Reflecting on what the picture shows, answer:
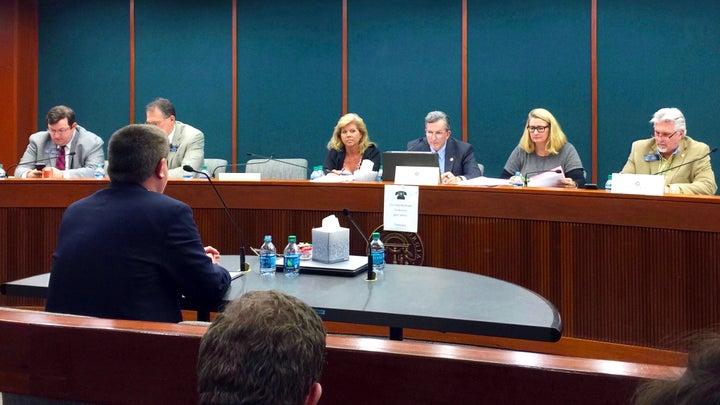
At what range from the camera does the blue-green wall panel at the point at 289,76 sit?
691 centimetres

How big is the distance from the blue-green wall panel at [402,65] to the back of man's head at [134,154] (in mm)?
4544

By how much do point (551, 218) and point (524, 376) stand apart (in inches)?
109

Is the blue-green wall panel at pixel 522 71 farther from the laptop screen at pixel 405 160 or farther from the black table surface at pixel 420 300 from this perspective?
the black table surface at pixel 420 300

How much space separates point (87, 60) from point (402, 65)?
3.33m

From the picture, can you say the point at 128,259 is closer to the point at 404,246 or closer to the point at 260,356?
the point at 260,356

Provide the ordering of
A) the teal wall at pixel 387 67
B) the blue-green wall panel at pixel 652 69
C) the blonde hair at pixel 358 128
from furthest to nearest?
the teal wall at pixel 387 67 → the blue-green wall panel at pixel 652 69 → the blonde hair at pixel 358 128

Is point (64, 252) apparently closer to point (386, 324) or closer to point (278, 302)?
point (386, 324)

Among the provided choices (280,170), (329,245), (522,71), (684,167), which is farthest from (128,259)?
(522,71)

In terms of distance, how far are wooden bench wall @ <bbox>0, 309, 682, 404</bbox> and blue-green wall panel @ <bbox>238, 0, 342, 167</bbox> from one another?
5742 millimetres

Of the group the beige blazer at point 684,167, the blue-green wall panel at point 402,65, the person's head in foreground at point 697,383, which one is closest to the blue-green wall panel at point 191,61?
the blue-green wall panel at point 402,65

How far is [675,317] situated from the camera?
331 centimetres

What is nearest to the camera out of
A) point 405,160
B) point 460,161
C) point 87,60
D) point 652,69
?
point 405,160

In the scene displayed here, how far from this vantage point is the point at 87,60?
7.44 meters

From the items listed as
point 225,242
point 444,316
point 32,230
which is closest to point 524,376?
point 444,316
